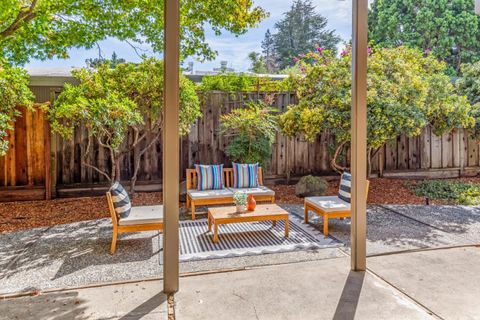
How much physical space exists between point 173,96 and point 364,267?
2.30 meters

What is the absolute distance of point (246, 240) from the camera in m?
4.13

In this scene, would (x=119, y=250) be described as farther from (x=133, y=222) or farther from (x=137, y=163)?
(x=137, y=163)

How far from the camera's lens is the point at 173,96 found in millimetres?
2621

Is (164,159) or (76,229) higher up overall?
(164,159)

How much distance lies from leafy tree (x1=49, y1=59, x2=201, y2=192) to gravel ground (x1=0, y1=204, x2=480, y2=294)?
1.40 meters

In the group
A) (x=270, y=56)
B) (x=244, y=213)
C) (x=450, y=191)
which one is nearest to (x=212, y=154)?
(x=244, y=213)

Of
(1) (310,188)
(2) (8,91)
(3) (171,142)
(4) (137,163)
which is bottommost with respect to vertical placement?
(1) (310,188)

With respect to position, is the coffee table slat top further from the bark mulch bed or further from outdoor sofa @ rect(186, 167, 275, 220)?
the bark mulch bed

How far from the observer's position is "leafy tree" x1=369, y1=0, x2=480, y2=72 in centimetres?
1347

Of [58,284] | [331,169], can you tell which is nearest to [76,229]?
[58,284]

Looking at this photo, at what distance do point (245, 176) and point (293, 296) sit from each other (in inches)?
130

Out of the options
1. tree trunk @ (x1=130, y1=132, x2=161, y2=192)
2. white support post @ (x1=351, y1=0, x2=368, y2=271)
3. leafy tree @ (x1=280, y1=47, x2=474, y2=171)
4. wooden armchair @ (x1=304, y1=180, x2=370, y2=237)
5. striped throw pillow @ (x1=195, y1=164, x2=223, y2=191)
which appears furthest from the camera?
tree trunk @ (x1=130, y1=132, x2=161, y2=192)

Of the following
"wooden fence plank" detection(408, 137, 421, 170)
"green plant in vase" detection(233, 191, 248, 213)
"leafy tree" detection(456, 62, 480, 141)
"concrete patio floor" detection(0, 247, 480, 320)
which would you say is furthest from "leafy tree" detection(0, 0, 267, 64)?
"leafy tree" detection(456, 62, 480, 141)

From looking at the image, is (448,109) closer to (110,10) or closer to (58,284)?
(110,10)
